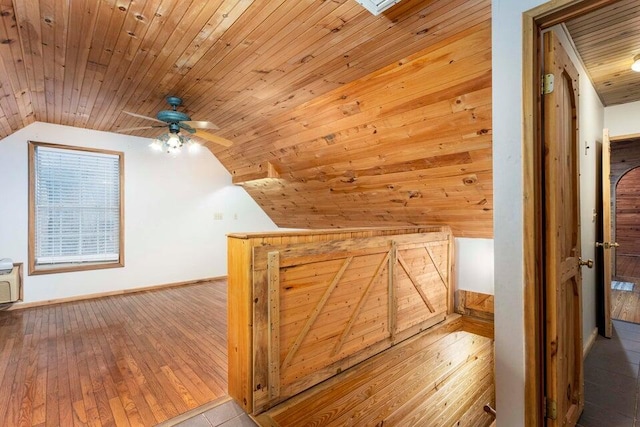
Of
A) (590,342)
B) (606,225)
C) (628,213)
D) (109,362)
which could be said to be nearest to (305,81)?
(109,362)

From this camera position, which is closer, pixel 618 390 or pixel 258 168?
pixel 618 390

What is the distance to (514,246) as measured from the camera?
1.39 m

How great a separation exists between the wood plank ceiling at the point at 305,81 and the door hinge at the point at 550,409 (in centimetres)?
198

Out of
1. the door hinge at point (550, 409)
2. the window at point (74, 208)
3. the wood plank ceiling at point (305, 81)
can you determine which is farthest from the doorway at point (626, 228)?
the window at point (74, 208)

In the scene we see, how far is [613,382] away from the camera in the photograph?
2217 mm

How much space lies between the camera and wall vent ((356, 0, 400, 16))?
1749mm

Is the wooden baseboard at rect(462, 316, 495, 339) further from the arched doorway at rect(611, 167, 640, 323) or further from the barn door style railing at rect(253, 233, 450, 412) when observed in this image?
the arched doorway at rect(611, 167, 640, 323)

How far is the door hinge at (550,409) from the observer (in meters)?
1.43

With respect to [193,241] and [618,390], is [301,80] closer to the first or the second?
[618,390]

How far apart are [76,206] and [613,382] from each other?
6.61 m

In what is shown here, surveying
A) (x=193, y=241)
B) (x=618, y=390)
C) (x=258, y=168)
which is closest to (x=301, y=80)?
(x=258, y=168)

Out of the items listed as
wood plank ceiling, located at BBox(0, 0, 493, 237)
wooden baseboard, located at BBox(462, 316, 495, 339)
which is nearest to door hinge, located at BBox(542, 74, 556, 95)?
wood plank ceiling, located at BBox(0, 0, 493, 237)

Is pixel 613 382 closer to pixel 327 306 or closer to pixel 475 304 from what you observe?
pixel 475 304

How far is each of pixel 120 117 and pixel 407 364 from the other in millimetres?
4660
